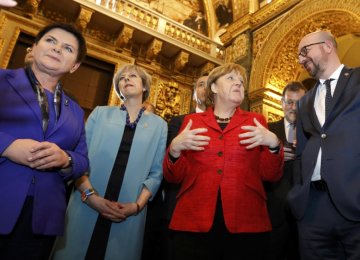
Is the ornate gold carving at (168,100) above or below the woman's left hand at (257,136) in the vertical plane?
above

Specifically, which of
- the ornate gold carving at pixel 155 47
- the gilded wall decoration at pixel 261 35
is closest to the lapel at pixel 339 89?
the gilded wall decoration at pixel 261 35

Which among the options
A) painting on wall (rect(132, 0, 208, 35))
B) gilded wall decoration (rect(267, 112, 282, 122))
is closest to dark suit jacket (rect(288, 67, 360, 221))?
gilded wall decoration (rect(267, 112, 282, 122))

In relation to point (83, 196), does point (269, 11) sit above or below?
above

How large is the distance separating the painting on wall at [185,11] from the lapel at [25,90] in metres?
6.99

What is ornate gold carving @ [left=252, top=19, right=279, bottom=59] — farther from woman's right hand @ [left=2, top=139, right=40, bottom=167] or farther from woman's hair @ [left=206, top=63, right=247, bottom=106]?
woman's right hand @ [left=2, top=139, right=40, bottom=167]

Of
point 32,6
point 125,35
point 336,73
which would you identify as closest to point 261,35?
point 125,35

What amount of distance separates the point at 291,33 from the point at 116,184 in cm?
540

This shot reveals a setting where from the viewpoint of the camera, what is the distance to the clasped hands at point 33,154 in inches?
43.2

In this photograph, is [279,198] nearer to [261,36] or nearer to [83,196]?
[83,196]

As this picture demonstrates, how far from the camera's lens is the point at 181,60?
6992mm

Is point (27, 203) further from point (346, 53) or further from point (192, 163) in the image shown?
point (346, 53)

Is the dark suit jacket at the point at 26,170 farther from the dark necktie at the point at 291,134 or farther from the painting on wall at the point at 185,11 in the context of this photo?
the painting on wall at the point at 185,11

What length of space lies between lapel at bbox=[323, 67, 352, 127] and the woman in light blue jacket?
108 cm

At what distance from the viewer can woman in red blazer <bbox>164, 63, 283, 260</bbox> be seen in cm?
135
